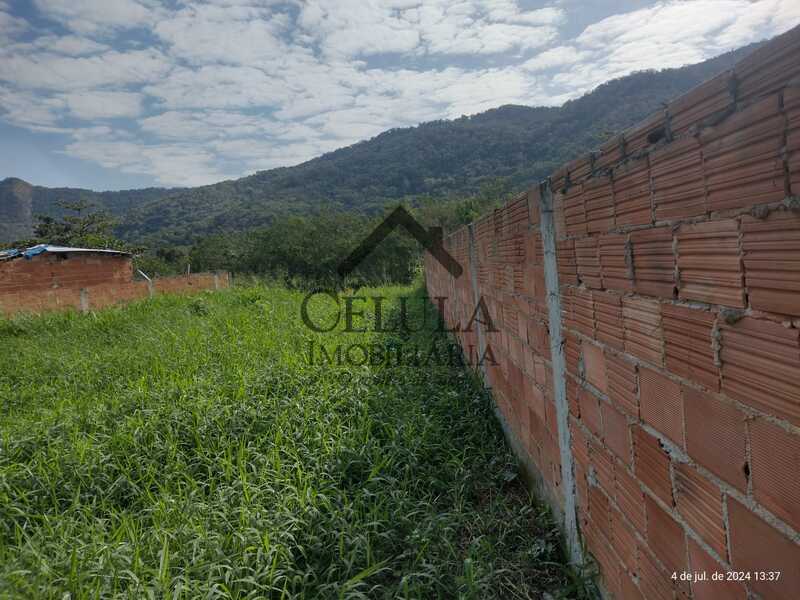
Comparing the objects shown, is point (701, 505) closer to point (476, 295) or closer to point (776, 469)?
point (776, 469)

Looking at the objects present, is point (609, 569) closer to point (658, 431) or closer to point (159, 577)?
point (658, 431)

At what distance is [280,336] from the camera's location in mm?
5141

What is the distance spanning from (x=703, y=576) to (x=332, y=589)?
1294mm

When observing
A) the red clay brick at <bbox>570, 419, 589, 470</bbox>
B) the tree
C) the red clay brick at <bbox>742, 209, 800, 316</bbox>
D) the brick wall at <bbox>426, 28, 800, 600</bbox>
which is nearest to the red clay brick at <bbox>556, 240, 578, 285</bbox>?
the brick wall at <bbox>426, 28, 800, 600</bbox>

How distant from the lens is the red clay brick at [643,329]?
0.97 m

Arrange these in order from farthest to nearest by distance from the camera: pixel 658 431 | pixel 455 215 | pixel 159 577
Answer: pixel 455 215 → pixel 159 577 → pixel 658 431

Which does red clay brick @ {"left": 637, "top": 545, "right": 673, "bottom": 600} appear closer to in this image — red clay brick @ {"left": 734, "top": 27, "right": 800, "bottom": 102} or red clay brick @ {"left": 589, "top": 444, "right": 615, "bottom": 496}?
red clay brick @ {"left": 589, "top": 444, "right": 615, "bottom": 496}

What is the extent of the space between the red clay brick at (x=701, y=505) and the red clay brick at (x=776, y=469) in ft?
0.42

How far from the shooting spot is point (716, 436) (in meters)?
0.80

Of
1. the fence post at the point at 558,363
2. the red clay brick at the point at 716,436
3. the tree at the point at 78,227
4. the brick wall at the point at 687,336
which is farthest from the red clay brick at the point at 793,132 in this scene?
the tree at the point at 78,227

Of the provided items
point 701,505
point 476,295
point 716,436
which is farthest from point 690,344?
point 476,295

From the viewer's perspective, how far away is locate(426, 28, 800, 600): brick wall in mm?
636

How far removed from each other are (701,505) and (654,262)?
484 millimetres

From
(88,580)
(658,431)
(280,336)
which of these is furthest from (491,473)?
(280,336)
